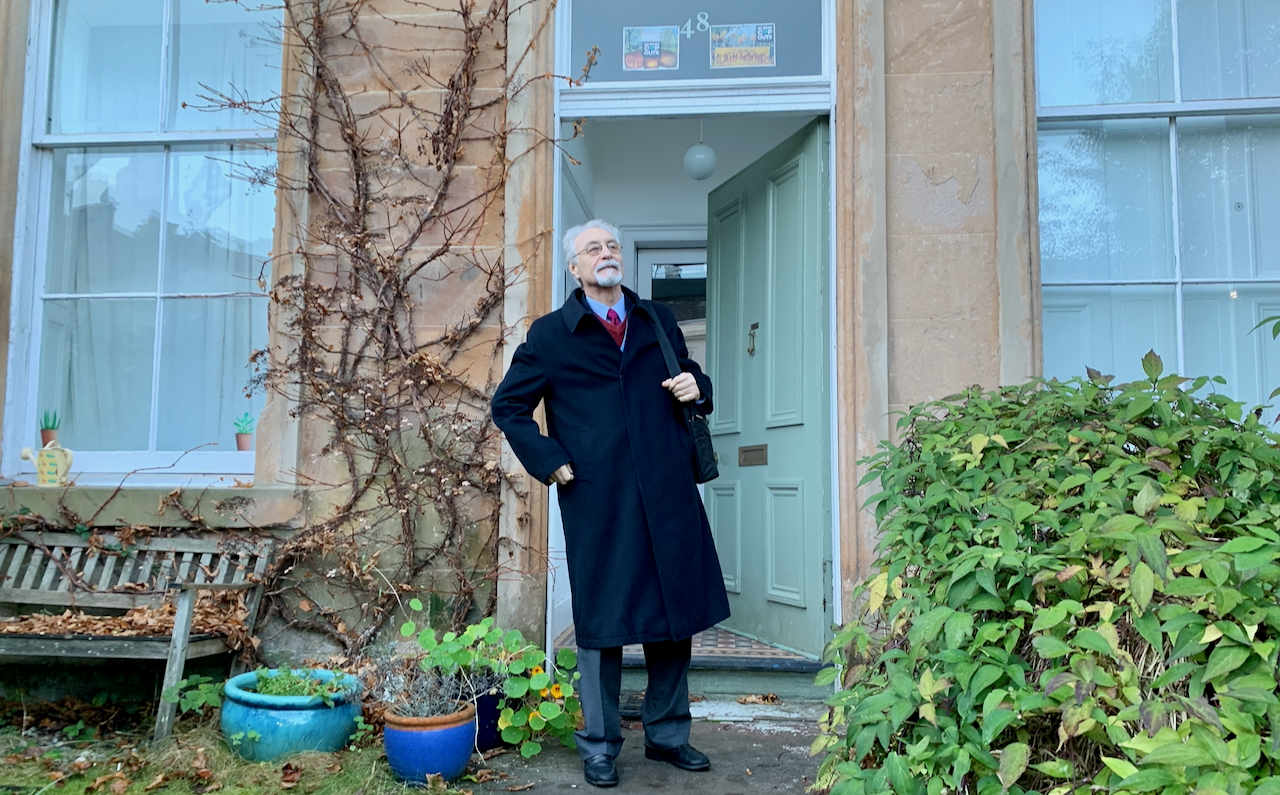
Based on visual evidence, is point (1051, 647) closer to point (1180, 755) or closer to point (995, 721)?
point (995, 721)

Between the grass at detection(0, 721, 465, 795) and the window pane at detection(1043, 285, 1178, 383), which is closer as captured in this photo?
the grass at detection(0, 721, 465, 795)

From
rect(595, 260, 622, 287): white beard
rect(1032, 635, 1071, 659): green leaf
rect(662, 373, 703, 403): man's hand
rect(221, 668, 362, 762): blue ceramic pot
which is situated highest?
rect(595, 260, 622, 287): white beard

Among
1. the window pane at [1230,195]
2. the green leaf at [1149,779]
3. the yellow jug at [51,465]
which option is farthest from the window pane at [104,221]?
the window pane at [1230,195]

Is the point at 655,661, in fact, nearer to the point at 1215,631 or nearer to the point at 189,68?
the point at 1215,631

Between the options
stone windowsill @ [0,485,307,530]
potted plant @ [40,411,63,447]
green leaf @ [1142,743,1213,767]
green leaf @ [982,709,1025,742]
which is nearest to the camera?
green leaf @ [1142,743,1213,767]

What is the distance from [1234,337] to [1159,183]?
0.71 metres

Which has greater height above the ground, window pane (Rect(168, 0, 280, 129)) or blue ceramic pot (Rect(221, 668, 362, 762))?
window pane (Rect(168, 0, 280, 129))

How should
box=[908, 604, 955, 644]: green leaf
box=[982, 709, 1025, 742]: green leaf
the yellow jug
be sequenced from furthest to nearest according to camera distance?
the yellow jug < box=[908, 604, 955, 644]: green leaf < box=[982, 709, 1025, 742]: green leaf

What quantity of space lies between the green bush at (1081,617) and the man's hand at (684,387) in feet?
3.29

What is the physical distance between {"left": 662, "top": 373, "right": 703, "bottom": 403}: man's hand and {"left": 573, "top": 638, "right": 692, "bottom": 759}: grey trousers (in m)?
0.79

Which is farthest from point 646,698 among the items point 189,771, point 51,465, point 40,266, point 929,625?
point 40,266

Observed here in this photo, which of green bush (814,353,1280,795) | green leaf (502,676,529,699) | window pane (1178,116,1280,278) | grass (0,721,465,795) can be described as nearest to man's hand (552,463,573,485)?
green leaf (502,676,529,699)

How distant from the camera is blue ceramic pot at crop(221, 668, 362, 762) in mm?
3186

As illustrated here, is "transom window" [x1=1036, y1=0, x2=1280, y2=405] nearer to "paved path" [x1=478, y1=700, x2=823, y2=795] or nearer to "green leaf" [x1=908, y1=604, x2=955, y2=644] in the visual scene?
"paved path" [x1=478, y1=700, x2=823, y2=795]
